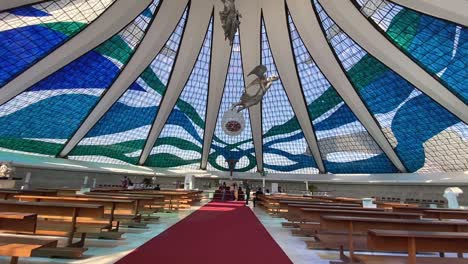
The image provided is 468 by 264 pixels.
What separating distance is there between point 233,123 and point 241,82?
18.6ft

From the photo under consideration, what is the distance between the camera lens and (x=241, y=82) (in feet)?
102

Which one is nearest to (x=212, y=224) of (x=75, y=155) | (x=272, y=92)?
(x=272, y=92)

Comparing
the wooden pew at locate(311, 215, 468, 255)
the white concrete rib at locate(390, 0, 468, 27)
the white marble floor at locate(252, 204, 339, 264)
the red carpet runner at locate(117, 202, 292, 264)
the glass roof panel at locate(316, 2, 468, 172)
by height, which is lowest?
the white marble floor at locate(252, 204, 339, 264)

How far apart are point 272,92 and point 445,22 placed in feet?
53.4

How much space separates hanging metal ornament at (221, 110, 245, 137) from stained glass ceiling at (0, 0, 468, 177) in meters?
0.17

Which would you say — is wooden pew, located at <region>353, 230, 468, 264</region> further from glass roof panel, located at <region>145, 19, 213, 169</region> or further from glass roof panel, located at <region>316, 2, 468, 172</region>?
glass roof panel, located at <region>145, 19, 213, 169</region>

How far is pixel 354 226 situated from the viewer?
5598 mm

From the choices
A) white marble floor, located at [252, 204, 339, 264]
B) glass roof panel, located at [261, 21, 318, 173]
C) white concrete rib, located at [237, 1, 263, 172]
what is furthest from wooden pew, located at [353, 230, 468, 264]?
glass roof panel, located at [261, 21, 318, 173]

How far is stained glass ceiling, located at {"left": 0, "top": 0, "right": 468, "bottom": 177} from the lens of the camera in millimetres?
17875

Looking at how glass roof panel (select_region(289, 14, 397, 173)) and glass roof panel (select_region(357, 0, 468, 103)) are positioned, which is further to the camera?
glass roof panel (select_region(289, 14, 397, 173))

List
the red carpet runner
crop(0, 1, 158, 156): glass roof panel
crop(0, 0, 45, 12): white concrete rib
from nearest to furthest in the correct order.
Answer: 1. the red carpet runner
2. crop(0, 0, 45, 12): white concrete rib
3. crop(0, 1, 158, 156): glass roof panel

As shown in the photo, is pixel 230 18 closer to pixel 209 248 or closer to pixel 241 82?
pixel 209 248

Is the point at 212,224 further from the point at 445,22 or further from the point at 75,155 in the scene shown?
the point at 75,155

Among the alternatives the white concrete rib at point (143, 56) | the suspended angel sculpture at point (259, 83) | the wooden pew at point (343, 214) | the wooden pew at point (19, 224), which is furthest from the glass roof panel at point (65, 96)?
the wooden pew at point (343, 214)
